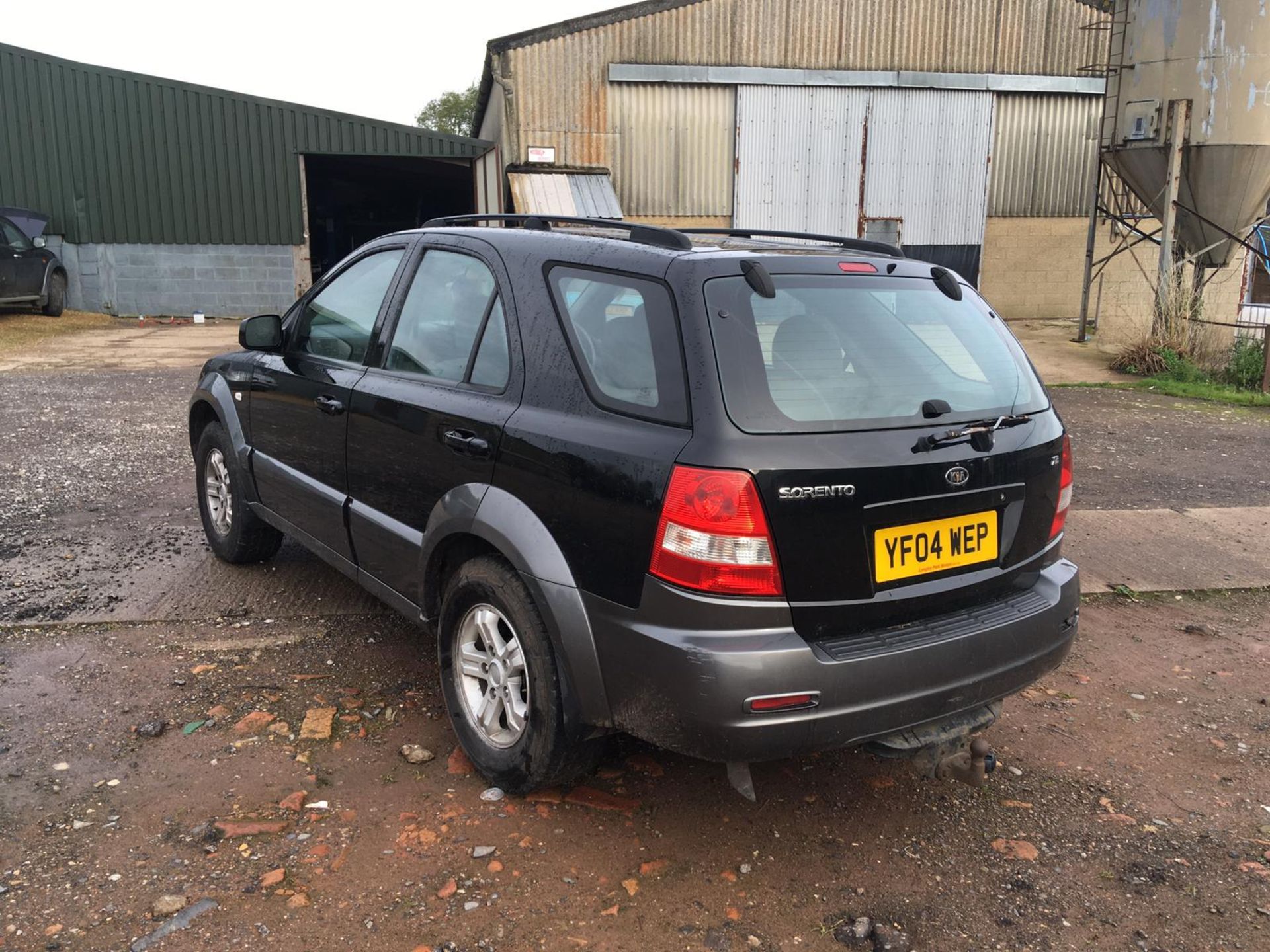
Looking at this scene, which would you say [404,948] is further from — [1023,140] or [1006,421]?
[1023,140]

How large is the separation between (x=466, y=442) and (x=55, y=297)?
18701mm

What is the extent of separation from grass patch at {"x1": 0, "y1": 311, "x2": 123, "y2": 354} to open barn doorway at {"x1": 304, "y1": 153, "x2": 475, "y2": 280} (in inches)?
234

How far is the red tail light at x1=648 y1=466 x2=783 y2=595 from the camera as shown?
2.46 m

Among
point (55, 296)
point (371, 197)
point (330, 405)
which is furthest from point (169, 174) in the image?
point (330, 405)

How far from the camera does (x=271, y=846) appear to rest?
2844mm

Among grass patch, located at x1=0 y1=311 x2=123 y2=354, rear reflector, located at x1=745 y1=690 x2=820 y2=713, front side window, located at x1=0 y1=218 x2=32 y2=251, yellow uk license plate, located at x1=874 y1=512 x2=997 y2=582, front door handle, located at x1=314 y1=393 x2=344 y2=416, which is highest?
front side window, located at x1=0 y1=218 x2=32 y2=251

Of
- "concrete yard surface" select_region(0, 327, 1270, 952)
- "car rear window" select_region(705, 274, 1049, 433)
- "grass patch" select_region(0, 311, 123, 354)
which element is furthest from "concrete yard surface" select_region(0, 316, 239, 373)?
"car rear window" select_region(705, 274, 1049, 433)

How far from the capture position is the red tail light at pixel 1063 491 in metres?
3.13

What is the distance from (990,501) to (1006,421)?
0.26 meters

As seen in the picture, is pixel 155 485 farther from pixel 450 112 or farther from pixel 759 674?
pixel 450 112

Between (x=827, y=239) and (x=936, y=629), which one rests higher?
(x=827, y=239)

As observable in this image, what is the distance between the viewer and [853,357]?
2789 millimetres

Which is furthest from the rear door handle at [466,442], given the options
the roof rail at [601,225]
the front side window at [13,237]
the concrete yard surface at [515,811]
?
the front side window at [13,237]

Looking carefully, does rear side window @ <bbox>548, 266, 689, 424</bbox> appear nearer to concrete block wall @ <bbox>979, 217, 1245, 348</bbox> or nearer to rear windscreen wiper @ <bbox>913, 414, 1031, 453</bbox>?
rear windscreen wiper @ <bbox>913, 414, 1031, 453</bbox>
